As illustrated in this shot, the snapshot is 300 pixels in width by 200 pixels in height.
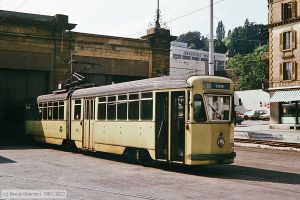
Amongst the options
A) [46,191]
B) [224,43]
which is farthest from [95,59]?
[224,43]

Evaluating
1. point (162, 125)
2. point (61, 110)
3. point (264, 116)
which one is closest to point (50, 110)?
point (61, 110)

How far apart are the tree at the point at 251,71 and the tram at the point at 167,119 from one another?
61.8 m

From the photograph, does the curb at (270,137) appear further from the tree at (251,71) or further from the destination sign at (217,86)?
the tree at (251,71)

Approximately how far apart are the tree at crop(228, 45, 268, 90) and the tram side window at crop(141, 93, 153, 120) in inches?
2496

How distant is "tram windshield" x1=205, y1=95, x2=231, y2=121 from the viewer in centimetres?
1238

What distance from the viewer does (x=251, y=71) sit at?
7731cm

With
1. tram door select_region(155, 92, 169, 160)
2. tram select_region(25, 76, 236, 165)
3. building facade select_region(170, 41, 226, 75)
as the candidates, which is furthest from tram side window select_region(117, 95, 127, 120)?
building facade select_region(170, 41, 226, 75)

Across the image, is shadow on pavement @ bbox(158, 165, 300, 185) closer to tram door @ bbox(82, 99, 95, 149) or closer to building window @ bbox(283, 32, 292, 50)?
tram door @ bbox(82, 99, 95, 149)

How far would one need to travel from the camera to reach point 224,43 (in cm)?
14188

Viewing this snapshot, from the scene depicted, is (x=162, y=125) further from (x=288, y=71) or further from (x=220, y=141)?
(x=288, y=71)

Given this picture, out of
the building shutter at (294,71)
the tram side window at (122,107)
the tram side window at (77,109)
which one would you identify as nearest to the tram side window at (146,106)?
the tram side window at (122,107)

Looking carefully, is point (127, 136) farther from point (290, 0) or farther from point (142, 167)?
point (290, 0)

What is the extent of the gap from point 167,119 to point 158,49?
21247 mm

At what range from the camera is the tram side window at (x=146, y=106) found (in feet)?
44.8
